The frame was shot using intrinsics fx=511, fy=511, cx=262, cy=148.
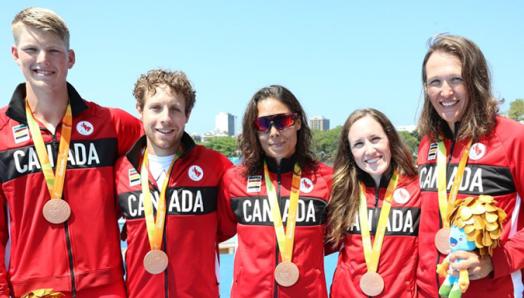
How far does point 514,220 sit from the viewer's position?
9.46ft

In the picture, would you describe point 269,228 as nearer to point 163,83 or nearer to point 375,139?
point 375,139

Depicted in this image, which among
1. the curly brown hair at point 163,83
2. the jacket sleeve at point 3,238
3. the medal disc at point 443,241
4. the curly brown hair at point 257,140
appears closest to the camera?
the medal disc at point 443,241

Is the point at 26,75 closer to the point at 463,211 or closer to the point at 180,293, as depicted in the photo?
the point at 180,293

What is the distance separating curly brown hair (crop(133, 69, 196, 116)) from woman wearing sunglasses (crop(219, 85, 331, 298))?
46 cm

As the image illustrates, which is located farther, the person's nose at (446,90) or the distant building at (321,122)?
the distant building at (321,122)

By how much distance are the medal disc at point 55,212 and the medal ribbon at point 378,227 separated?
1.88 meters

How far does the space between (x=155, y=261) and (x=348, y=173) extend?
1.44 meters

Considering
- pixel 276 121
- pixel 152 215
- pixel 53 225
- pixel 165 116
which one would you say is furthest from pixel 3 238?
pixel 276 121

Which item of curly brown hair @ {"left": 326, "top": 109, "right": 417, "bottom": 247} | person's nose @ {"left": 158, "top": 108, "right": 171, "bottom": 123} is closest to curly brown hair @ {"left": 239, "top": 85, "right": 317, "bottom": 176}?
curly brown hair @ {"left": 326, "top": 109, "right": 417, "bottom": 247}

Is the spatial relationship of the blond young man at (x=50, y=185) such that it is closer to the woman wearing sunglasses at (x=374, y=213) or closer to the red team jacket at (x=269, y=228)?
the red team jacket at (x=269, y=228)

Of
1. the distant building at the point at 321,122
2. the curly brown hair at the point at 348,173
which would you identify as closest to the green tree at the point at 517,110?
the curly brown hair at the point at 348,173

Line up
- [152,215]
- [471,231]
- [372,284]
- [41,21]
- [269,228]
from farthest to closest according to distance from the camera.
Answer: [269,228], [152,215], [372,284], [41,21], [471,231]

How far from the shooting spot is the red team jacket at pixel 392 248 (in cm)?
322

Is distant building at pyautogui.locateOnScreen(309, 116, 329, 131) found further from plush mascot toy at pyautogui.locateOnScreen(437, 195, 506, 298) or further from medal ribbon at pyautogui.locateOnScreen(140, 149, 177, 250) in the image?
plush mascot toy at pyautogui.locateOnScreen(437, 195, 506, 298)
